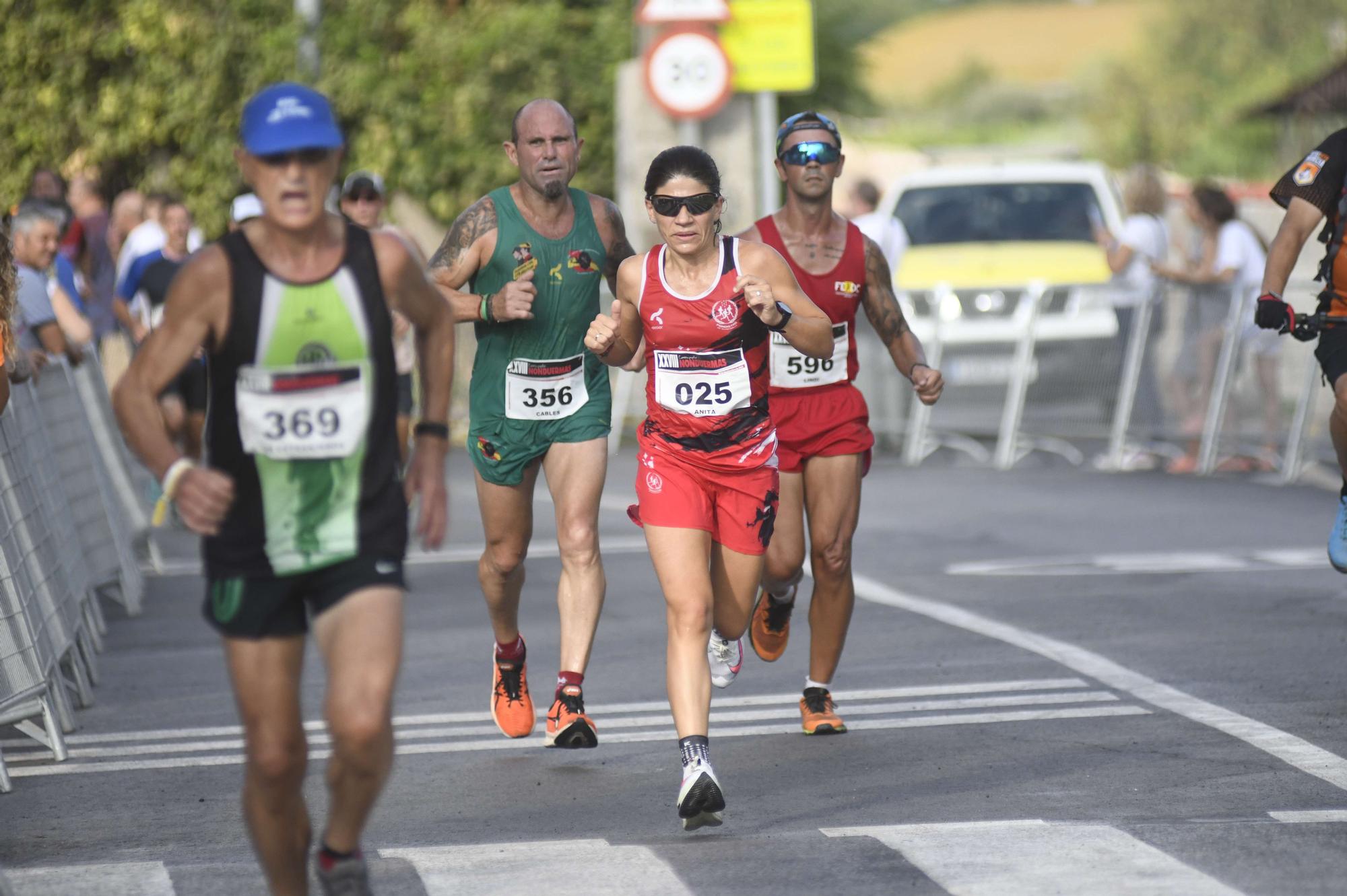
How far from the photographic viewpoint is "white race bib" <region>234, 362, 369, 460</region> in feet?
17.2

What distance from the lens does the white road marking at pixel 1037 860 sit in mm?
5672

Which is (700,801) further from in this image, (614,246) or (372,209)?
(372,209)

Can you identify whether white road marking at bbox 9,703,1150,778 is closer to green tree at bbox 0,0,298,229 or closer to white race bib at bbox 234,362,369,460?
white race bib at bbox 234,362,369,460

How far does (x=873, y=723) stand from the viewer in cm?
834

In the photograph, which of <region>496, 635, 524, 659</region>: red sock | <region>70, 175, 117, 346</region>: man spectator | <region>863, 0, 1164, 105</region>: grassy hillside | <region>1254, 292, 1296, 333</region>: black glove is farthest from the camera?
<region>863, 0, 1164, 105</region>: grassy hillside

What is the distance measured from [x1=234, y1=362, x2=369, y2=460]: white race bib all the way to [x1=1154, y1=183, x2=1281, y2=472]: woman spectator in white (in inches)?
499

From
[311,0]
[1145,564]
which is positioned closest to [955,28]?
[311,0]

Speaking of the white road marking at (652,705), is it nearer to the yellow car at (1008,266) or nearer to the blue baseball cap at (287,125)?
the blue baseball cap at (287,125)

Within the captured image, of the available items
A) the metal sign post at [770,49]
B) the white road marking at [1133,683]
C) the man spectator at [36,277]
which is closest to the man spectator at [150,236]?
the man spectator at [36,277]

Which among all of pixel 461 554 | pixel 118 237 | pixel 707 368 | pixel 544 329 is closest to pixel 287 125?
pixel 707 368

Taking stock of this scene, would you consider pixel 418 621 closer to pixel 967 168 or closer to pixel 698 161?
pixel 698 161

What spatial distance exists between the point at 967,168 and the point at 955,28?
110538 mm

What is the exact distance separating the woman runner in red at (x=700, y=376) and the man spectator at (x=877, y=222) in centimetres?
1095

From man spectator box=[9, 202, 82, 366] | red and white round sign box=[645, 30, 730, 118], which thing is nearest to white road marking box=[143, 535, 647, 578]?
man spectator box=[9, 202, 82, 366]
